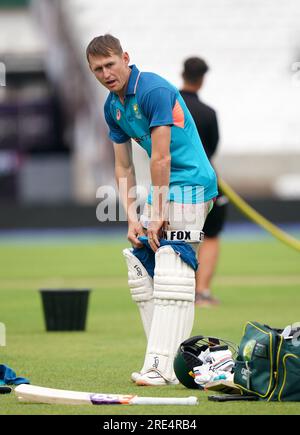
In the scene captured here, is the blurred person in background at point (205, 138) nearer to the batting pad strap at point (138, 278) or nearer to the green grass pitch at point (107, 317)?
the green grass pitch at point (107, 317)

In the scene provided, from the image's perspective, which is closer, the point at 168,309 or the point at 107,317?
the point at 168,309

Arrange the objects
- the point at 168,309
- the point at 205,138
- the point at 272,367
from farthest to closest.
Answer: the point at 205,138 < the point at 168,309 < the point at 272,367

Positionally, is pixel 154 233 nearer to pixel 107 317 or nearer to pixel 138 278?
pixel 138 278

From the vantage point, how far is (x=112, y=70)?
7.13m

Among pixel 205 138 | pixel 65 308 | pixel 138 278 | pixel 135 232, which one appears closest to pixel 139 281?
pixel 138 278

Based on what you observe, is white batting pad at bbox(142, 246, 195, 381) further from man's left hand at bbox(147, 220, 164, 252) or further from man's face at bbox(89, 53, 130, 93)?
man's face at bbox(89, 53, 130, 93)

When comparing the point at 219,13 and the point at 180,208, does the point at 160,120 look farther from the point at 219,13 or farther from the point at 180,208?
the point at 219,13

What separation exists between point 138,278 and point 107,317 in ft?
14.8

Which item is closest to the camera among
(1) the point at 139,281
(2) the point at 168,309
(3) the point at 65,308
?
(2) the point at 168,309

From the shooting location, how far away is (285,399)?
640cm

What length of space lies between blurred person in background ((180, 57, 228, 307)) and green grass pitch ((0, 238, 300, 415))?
365mm

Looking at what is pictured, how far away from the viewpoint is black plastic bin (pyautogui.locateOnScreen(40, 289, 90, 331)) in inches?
398

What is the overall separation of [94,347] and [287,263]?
434 inches

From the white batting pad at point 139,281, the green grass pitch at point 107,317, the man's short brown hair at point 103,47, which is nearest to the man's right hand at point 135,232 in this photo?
the white batting pad at point 139,281
